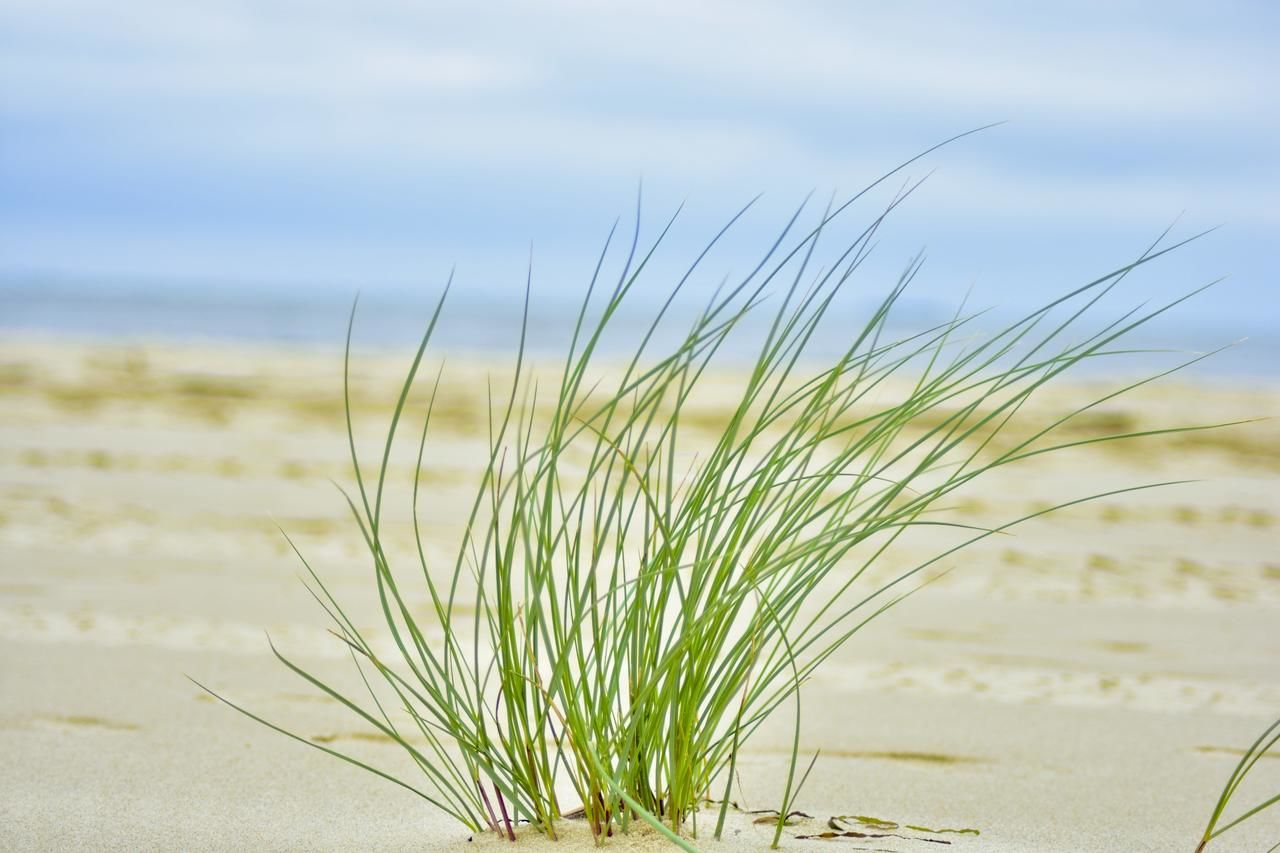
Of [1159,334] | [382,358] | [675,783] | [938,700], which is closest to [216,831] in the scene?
[675,783]

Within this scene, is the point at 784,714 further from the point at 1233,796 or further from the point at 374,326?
the point at 374,326

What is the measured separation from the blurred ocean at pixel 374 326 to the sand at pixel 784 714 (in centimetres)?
1140

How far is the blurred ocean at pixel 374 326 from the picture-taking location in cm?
2212

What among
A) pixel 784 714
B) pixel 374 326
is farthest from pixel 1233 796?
pixel 374 326

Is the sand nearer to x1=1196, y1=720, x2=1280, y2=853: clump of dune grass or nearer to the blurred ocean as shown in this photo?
x1=1196, y1=720, x2=1280, y2=853: clump of dune grass

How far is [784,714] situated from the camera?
3.12 m

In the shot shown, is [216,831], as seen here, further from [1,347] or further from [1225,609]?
[1,347]

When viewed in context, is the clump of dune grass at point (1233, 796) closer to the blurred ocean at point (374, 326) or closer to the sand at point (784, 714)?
the sand at point (784, 714)

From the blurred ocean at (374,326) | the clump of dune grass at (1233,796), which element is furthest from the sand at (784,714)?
the blurred ocean at (374,326)

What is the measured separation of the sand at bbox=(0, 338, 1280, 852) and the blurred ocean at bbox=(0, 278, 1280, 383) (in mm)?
11404

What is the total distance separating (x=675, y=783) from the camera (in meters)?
1.61

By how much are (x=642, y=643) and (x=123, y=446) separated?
6807 millimetres

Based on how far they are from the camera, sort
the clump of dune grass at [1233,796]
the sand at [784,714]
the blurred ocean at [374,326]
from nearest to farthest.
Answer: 1. the clump of dune grass at [1233,796]
2. the sand at [784,714]
3. the blurred ocean at [374,326]

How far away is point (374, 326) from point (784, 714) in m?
24.6
